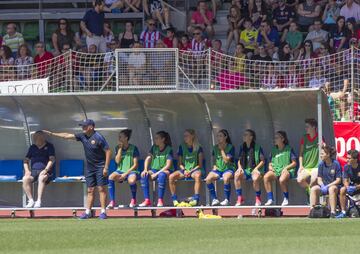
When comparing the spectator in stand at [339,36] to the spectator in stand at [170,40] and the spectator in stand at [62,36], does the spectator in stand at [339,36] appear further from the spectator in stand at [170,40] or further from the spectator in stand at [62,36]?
the spectator in stand at [62,36]

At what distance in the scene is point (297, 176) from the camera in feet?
66.2

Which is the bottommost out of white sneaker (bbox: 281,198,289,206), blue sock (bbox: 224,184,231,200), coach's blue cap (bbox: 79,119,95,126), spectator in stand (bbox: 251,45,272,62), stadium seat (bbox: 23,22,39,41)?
white sneaker (bbox: 281,198,289,206)

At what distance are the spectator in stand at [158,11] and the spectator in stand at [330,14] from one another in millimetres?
3986

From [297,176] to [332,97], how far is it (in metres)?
1.97

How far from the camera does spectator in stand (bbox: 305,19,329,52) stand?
25328 millimetres

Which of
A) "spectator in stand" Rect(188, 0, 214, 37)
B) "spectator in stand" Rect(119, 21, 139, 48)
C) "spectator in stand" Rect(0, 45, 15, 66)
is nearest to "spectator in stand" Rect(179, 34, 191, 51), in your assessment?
"spectator in stand" Rect(188, 0, 214, 37)

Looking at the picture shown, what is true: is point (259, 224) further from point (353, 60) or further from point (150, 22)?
point (150, 22)

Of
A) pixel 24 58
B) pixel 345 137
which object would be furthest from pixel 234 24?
pixel 345 137

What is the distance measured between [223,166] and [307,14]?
7384mm

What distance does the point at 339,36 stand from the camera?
25.0m

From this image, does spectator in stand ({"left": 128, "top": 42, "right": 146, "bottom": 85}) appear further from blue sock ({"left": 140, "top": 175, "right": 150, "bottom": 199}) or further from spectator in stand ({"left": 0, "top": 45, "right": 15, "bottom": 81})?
spectator in stand ({"left": 0, "top": 45, "right": 15, "bottom": 81})

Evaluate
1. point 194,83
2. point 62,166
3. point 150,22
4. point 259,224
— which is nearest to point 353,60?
point 194,83

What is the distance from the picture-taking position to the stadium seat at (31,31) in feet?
93.4

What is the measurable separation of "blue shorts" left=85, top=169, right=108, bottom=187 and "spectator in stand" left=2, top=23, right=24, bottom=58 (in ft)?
26.7
